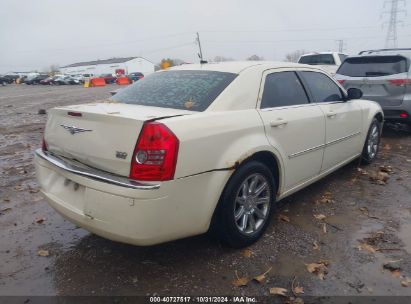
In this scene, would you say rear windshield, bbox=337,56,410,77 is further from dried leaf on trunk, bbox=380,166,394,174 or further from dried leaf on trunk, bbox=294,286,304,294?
dried leaf on trunk, bbox=294,286,304,294

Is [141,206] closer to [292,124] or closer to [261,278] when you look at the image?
[261,278]

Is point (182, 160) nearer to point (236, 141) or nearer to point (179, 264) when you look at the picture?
point (236, 141)

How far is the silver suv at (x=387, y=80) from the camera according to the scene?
7.12m

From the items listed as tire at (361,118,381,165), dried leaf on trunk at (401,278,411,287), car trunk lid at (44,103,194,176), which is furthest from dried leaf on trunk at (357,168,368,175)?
car trunk lid at (44,103,194,176)

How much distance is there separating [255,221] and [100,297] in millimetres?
1517

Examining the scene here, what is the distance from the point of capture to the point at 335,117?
4480 mm

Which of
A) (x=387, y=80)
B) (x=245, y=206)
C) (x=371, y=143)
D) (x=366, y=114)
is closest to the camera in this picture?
(x=245, y=206)

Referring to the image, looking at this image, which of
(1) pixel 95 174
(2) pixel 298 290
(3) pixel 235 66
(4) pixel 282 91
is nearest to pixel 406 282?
(2) pixel 298 290

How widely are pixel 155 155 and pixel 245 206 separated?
1.11 m

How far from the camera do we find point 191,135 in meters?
2.78

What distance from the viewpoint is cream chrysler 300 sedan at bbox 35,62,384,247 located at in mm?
2680

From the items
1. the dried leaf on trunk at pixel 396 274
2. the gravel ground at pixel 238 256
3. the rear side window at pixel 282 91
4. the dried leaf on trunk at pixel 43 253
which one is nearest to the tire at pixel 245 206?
the gravel ground at pixel 238 256

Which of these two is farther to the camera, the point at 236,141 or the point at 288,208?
the point at 288,208

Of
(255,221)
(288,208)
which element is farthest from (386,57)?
(255,221)
